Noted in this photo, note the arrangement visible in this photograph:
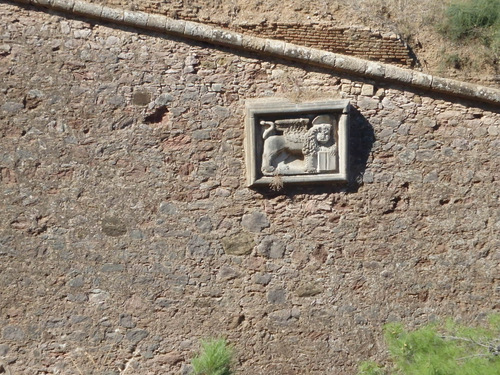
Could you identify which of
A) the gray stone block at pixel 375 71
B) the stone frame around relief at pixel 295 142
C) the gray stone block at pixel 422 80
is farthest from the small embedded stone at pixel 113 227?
the gray stone block at pixel 422 80

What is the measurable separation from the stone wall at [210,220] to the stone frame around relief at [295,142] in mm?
133

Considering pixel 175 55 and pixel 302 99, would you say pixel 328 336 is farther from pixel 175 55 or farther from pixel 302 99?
pixel 175 55

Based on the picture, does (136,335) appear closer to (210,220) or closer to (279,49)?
(210,220)

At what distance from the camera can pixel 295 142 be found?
7262 millimetres

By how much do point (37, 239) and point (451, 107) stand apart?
3368 millimetres

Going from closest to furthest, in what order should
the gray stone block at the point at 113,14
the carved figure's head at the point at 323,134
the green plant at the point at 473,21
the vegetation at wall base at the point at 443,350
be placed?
the vegetation at wall base at the point at 443,350, the carved figure's head at the point at 323,134, the gray stone block at the point at 113,14, the green plant at the point at 473,21

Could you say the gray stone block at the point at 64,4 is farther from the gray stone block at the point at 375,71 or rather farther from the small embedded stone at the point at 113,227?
the gray stone block at the point at 375,71

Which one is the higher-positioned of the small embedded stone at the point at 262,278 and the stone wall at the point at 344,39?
the stone wall at the point at 344,39

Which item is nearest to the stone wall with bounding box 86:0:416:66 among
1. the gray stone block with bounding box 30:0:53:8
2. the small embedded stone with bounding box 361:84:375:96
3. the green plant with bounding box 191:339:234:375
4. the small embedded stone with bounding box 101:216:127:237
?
the small embedded stone with bounding box 361:84:375:96

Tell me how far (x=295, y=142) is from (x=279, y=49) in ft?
2.44

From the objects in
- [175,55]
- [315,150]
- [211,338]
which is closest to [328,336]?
[211,338]

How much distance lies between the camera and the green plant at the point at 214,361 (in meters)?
6.92

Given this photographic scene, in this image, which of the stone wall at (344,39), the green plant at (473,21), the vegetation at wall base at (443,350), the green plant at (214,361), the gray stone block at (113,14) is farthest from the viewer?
the green plant at (473,21)

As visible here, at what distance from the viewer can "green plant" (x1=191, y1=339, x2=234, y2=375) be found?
6918mm
